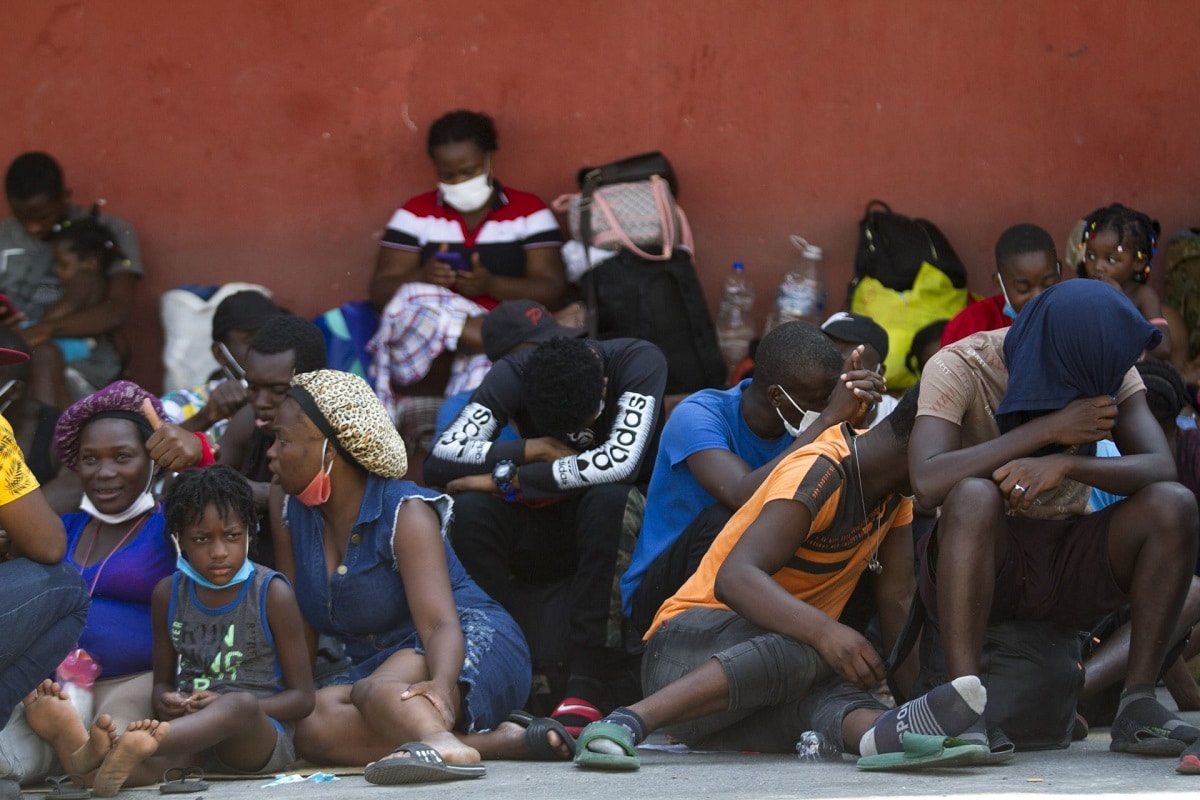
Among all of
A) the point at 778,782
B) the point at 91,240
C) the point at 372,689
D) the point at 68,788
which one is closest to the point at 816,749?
the point at 778,782

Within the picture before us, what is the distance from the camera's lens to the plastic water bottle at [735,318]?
7.34 metres

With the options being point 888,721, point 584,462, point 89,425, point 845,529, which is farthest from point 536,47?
point 888,721

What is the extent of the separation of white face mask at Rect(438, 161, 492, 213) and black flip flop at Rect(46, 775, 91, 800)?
349 cm

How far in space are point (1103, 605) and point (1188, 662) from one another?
1.32 metres

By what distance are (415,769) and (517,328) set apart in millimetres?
2628

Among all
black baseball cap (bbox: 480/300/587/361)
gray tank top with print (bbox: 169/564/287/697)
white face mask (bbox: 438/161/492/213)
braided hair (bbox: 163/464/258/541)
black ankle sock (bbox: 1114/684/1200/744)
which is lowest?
black ankle sock (bbox: 1114/684/1200/744)

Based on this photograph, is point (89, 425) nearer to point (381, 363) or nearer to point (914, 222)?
point (381, 363)

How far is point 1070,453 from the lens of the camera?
14.8 feet

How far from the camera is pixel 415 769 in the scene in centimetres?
408

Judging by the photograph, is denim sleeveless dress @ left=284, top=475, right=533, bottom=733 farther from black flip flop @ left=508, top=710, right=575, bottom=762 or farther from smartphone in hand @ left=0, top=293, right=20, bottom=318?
smartphone in hand @ left=0, top=293, right=20, bottom=318

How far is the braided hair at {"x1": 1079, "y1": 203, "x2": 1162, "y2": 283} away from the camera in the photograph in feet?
22.3

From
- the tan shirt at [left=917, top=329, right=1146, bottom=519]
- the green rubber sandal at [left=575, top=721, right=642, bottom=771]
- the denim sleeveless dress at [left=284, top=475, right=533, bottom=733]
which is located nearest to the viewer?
the green rubber sandal at [left=575, top=721, right=642, bottom=771]

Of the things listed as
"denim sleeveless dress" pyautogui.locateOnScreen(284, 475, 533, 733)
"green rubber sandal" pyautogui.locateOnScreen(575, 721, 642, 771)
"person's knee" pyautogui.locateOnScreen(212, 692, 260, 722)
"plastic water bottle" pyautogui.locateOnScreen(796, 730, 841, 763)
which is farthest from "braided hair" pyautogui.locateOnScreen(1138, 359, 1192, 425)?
"person's knee" pyautogui.locateOnScreen(212, 692, 260, 722)

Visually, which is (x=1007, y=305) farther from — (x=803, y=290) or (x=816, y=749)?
(x=816, y=749)
